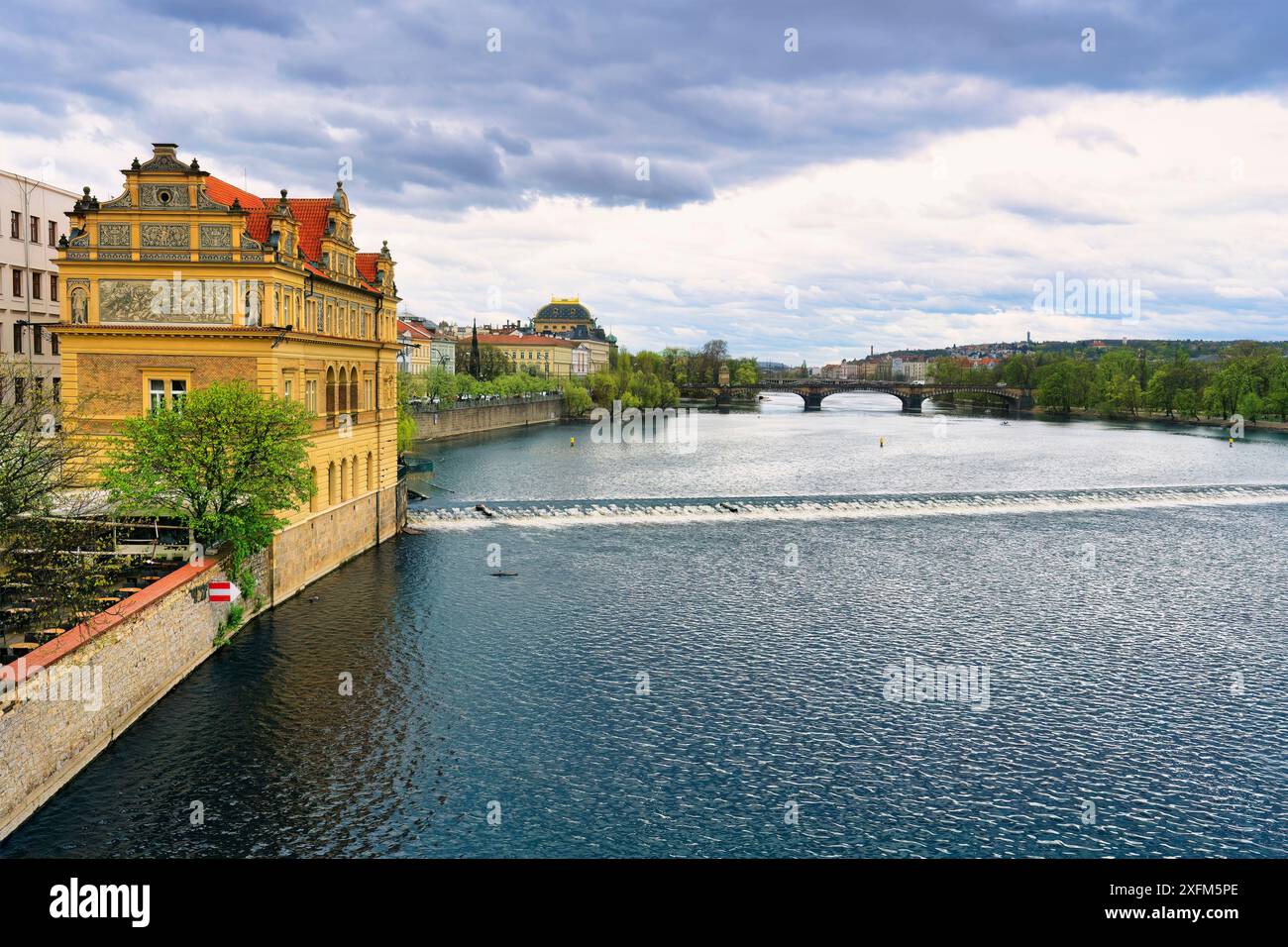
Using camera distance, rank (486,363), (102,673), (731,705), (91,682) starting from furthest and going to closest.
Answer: (486,363) → (731,705) → (102,673) → (91,682)

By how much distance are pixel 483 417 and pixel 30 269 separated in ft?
266

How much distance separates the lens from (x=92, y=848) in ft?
67.1

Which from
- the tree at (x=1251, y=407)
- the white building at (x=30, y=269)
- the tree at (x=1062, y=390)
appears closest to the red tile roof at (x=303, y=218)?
the white building at (x=30, y=269)

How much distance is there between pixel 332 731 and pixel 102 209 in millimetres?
21941

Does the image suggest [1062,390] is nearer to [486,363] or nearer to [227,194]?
[486,363]

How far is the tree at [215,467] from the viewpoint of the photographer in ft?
108

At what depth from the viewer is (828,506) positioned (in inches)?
2734

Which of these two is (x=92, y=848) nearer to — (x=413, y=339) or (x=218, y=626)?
(x=218, y=626)

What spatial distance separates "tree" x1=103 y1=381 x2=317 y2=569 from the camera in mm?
32812

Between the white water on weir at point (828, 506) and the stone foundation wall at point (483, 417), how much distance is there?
49.6 meters

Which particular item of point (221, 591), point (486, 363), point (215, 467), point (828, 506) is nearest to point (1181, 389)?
point (486, 363)

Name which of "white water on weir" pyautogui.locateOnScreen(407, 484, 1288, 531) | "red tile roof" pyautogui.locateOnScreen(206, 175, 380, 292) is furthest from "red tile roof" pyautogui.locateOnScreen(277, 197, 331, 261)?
"white water on weir" pyautogui.locateOnScreen(407, 484, 1288, 531)

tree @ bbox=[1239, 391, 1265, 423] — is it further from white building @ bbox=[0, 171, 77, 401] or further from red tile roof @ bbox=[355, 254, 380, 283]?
white building @ bbox=[0, 171, 77, 401]
